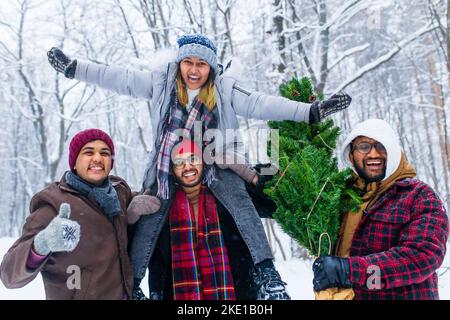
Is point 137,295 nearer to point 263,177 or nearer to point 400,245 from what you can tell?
point 263,177

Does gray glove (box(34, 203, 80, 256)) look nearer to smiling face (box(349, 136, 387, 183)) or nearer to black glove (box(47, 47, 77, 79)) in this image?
black glove (box(47, 47, 77, 79))

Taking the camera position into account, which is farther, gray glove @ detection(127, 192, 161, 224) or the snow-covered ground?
the snow-covered ground

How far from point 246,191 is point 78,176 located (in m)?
1.04

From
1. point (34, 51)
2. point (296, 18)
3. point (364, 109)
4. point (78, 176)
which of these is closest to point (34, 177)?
point (34, 51)

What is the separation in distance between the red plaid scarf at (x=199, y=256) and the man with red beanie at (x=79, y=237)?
0.76ft

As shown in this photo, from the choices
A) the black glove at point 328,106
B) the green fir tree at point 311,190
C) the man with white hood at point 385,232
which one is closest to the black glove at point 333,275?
the man with white hood at point 385,232

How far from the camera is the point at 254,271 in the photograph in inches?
97.8

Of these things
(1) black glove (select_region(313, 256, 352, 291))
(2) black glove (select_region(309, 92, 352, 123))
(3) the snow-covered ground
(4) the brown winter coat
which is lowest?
(3) the snow-covered ground

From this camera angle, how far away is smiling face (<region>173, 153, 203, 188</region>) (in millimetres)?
2564

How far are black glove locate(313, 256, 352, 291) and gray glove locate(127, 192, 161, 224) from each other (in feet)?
3.38

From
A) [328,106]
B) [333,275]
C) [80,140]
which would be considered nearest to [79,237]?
[80,140]

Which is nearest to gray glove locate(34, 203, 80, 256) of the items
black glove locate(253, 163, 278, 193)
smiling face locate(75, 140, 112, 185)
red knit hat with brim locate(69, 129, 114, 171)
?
smiling face locate(75, 140, 112, 185)

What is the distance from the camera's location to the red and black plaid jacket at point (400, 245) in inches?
79.1

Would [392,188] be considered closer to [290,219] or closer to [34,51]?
[290,219]
